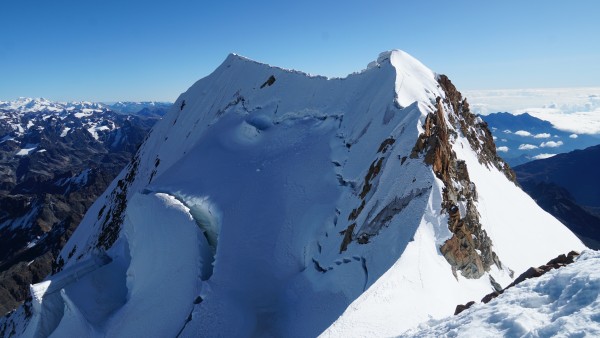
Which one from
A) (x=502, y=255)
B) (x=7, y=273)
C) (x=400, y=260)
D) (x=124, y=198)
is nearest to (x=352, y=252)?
(x=400, y=260)

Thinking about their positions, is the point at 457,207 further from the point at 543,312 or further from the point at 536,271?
the point at 543,312

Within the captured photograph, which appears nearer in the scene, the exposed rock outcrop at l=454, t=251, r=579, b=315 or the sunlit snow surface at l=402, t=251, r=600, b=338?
the sunlit snow surface at l=402, t=251, r=600, b=338

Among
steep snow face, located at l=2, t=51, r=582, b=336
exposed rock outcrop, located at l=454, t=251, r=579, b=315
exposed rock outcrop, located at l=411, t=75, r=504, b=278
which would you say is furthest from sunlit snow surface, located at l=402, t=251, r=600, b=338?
exposed rock outcrop, located at l=411, t=75, r=504, b=278

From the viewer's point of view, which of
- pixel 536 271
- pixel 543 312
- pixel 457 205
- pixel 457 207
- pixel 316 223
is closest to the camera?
pixel 543 312

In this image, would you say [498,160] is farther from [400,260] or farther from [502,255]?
[400,260]

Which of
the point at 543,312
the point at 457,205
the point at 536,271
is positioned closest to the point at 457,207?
the point at 457,205

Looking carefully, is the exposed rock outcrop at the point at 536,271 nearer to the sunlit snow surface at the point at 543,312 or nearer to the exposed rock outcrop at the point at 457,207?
the sunlit snow surface at the point at 543,312

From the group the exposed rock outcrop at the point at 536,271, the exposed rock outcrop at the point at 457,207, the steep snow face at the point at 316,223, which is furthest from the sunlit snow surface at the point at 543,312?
the exposed rock outcrop at the point at 457,207

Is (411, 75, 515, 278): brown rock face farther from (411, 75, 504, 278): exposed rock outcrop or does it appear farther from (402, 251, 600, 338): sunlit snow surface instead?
(402, 251, 600, 338): sunlit snow surface
